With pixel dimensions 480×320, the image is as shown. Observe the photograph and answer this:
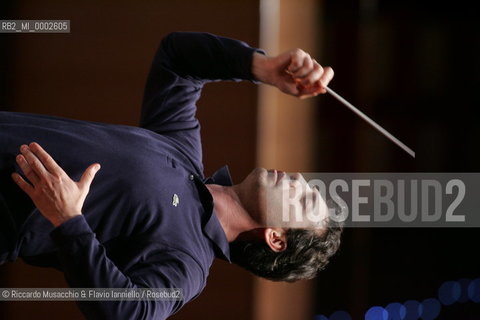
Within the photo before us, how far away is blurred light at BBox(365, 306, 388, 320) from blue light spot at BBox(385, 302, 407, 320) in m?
0.01

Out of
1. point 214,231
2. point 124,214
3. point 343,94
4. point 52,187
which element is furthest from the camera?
point 343,94

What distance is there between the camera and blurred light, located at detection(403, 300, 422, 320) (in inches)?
75.7

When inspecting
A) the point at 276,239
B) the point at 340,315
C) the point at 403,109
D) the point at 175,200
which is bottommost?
the point at 340,315

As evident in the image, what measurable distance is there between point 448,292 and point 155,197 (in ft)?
4.34

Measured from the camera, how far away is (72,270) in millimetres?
795

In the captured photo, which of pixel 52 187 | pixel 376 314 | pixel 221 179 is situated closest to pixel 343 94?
pixel 376 314

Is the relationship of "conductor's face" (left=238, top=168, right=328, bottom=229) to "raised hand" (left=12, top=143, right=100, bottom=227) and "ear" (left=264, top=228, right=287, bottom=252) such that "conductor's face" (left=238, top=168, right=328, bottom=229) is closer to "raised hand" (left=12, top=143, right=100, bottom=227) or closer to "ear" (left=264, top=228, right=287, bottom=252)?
"ear" (left=264, top=228, right=287, bottom=252)

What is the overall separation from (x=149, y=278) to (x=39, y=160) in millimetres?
213

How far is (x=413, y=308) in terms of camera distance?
76.3 inches

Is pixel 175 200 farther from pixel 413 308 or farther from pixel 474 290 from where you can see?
pixel 474 290

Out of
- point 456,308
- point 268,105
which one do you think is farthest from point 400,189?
point 456,308

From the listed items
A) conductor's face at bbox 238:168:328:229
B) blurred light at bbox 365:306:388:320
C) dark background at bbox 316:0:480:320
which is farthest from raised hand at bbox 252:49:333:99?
blurred light at bbox 365:306:388:320

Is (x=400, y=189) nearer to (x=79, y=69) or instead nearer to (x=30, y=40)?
(x=79, y=69)

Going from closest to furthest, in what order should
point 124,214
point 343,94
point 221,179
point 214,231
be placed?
point 124,214
point 214,231
point 221,179
point 343,94
